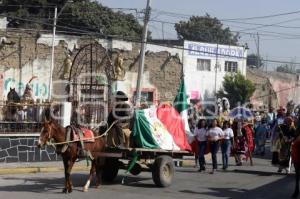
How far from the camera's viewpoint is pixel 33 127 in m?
19.1

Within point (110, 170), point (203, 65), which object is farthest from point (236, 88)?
point (110, 170)

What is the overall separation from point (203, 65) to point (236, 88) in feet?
13.5

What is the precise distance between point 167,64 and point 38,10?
521 inches

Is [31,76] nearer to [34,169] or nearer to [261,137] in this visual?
[261,137]

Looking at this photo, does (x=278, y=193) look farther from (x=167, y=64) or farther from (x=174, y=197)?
(x=167, y=64)

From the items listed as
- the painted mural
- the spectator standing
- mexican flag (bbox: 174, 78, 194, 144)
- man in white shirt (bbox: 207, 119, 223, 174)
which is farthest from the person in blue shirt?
the painted mural

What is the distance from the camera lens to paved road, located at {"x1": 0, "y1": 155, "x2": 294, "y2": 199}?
43.6ft

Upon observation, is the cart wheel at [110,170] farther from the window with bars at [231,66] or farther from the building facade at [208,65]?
the window with bars at [231,66]

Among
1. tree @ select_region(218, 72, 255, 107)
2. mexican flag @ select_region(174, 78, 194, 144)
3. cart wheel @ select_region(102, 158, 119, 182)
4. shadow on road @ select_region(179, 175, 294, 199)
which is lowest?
shadow on road @ select_region(179, 175, 294, 199)

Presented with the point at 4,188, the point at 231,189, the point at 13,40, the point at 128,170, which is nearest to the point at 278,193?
the point at 231,189

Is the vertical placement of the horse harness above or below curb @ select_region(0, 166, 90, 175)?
above

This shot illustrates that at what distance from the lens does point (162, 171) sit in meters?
14.7

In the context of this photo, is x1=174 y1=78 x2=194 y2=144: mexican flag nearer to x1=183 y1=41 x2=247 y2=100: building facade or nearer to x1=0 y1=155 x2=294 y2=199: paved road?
x1=0 y1=155 x2=294 y2=199: paved road

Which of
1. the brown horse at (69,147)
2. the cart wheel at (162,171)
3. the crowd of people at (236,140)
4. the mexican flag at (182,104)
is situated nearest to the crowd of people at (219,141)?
the crowd of people at (236,140)
